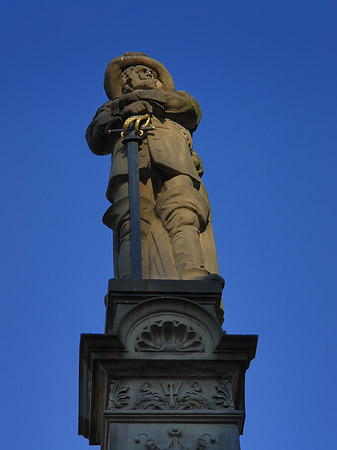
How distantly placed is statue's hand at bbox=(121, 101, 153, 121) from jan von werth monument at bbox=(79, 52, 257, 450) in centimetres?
34

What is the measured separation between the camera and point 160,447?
7578mm

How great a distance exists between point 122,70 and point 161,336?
5.85m

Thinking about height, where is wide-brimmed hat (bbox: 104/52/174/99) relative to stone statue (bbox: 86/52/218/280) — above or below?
above

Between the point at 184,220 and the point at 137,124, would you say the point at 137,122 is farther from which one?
the point at 184,220

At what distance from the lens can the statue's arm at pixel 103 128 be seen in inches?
464

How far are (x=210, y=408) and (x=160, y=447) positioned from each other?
57 centimetres

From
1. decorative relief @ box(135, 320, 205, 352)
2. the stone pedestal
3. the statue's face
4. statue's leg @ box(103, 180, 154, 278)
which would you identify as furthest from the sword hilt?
decorative relief @ box(135, 320, 205, 352)

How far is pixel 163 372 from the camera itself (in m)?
8.11

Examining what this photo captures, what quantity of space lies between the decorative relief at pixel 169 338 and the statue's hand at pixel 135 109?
149 inches

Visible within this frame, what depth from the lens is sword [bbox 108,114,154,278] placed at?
370 inches

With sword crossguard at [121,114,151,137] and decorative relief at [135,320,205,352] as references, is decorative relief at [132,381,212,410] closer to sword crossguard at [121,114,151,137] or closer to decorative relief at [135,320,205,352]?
decorative relief at [135,320,205,352]

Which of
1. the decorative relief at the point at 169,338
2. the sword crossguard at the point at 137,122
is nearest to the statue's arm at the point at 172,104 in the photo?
the sword crossguard at the point at 137,122

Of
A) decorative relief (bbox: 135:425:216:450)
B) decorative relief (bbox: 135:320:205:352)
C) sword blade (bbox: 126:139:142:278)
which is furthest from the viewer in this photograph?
sword blade (bbox: 126:139:142:278)

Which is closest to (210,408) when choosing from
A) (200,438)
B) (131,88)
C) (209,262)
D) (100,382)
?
(200,438)
